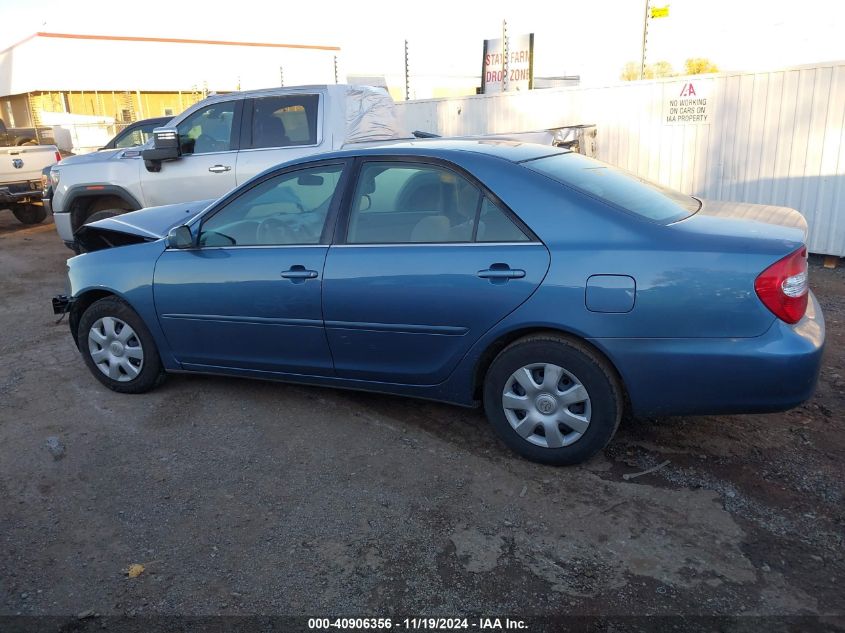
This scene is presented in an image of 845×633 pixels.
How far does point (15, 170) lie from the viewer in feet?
42.4

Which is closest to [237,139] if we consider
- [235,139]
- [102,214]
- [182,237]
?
[235,139]

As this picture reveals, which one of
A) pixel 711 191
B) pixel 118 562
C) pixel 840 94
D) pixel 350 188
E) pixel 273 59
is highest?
pixel 273 59

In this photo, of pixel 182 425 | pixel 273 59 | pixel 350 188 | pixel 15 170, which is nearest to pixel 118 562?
pixel 182 425

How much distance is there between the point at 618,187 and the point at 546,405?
127cm

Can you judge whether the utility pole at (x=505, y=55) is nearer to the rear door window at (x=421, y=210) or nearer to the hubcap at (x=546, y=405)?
the rear door window at (x=421, y=210)

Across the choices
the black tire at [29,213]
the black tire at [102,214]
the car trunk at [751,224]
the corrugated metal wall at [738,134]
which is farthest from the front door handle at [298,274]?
the black tire at [29,213]

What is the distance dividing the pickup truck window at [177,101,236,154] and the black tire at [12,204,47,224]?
801 cm

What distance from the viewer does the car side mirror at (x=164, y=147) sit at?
7516 millimetres

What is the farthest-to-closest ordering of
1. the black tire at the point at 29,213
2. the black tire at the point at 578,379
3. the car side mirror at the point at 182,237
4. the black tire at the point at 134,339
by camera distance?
the black tire at the point at 29,213, the black tire at the point at 134,339, the car side mirror at the point at 182,237, the black tire at the point at 578,379

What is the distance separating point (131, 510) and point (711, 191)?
8095 mm

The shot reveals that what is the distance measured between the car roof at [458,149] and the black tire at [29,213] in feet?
39.8

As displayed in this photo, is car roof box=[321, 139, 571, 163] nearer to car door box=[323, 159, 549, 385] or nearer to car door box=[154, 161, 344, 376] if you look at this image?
car door box=[323, 159, 549, 385]

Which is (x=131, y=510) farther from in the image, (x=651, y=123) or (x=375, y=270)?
(x=651, y=123)

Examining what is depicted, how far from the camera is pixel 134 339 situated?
4840 mm
